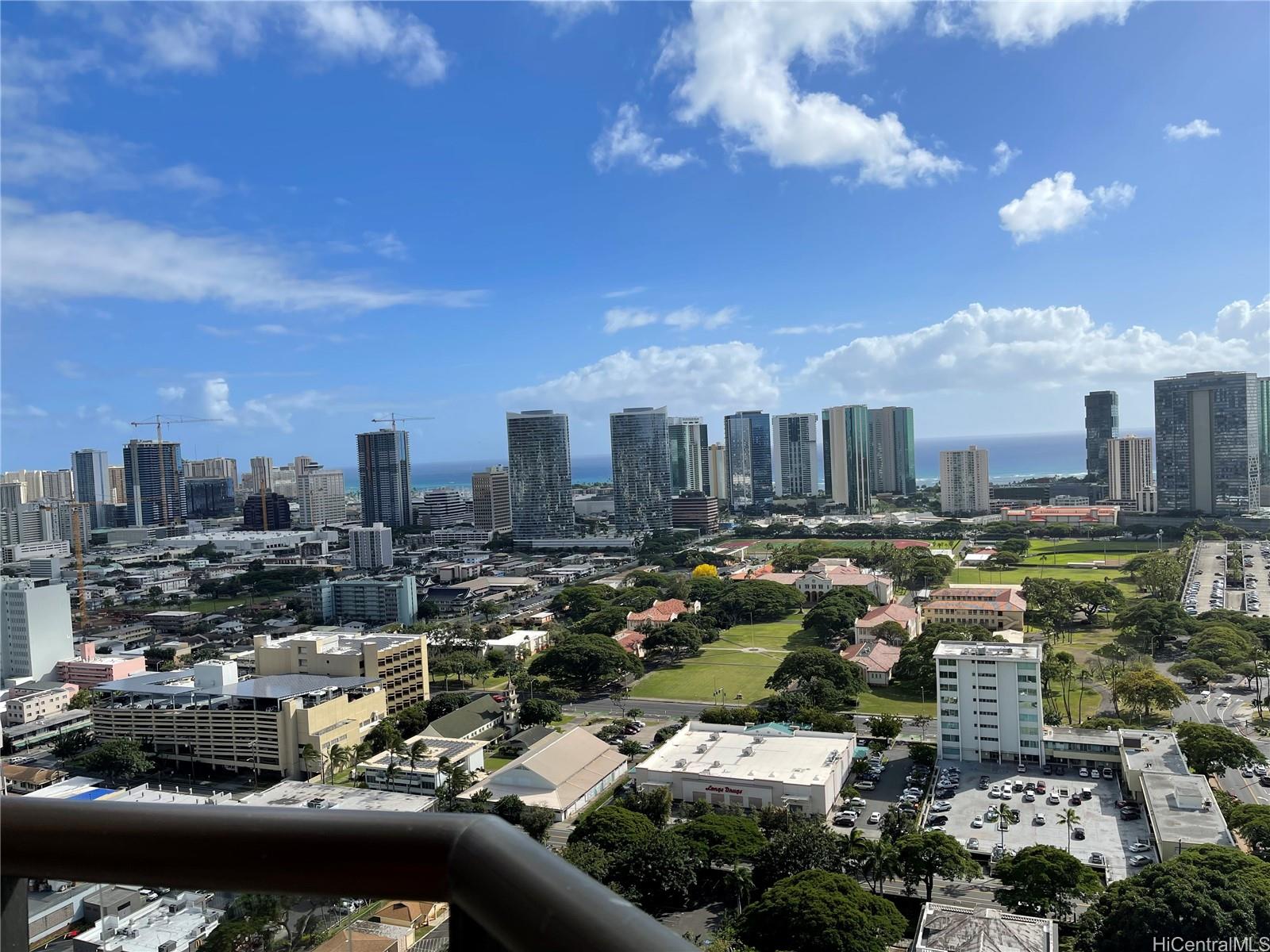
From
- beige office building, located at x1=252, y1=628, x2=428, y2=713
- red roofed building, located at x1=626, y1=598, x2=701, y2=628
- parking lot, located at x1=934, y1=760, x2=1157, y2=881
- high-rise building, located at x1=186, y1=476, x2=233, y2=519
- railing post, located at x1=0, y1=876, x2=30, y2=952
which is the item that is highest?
railing post, located at x1=0, y1=876, x2=30, y2=952

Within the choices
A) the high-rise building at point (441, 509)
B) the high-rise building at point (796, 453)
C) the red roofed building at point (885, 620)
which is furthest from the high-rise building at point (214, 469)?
the red roofed building at point (885, 620)

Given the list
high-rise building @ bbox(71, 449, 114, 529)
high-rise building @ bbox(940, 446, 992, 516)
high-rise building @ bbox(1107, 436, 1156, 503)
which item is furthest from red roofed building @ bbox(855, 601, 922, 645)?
high-rise building @ bbox(71, 449, 114, 529)

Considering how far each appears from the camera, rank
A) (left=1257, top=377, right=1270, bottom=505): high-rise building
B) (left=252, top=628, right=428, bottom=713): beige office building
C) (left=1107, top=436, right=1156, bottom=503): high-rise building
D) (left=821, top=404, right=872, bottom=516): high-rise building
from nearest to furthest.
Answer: (left=252, top=628, right=428, bottom=713): beige office building < (left=1257, top=377, right=1270, bottom=505): high-rise building < (left=1107, top=436, right=1156, bottom=503): high-rise building < (left=821, top=404, right=872, bottom=516): high-rise building

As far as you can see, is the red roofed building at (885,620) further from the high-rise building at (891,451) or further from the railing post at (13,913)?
the high-rise building at (891,451)

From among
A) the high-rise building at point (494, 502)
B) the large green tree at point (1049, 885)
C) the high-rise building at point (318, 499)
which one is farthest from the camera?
the high-rise building at point (318, 499)

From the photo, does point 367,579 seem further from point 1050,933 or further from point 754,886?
point 1050,933

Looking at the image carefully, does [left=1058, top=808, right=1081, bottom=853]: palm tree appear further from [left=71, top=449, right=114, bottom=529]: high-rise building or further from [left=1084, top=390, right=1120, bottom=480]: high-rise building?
[left=71, top=449, right=114, bottom=529]: high-rise building

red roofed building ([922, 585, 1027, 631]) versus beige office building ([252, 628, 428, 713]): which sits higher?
beige office building ([252, 628, 428, 713])
